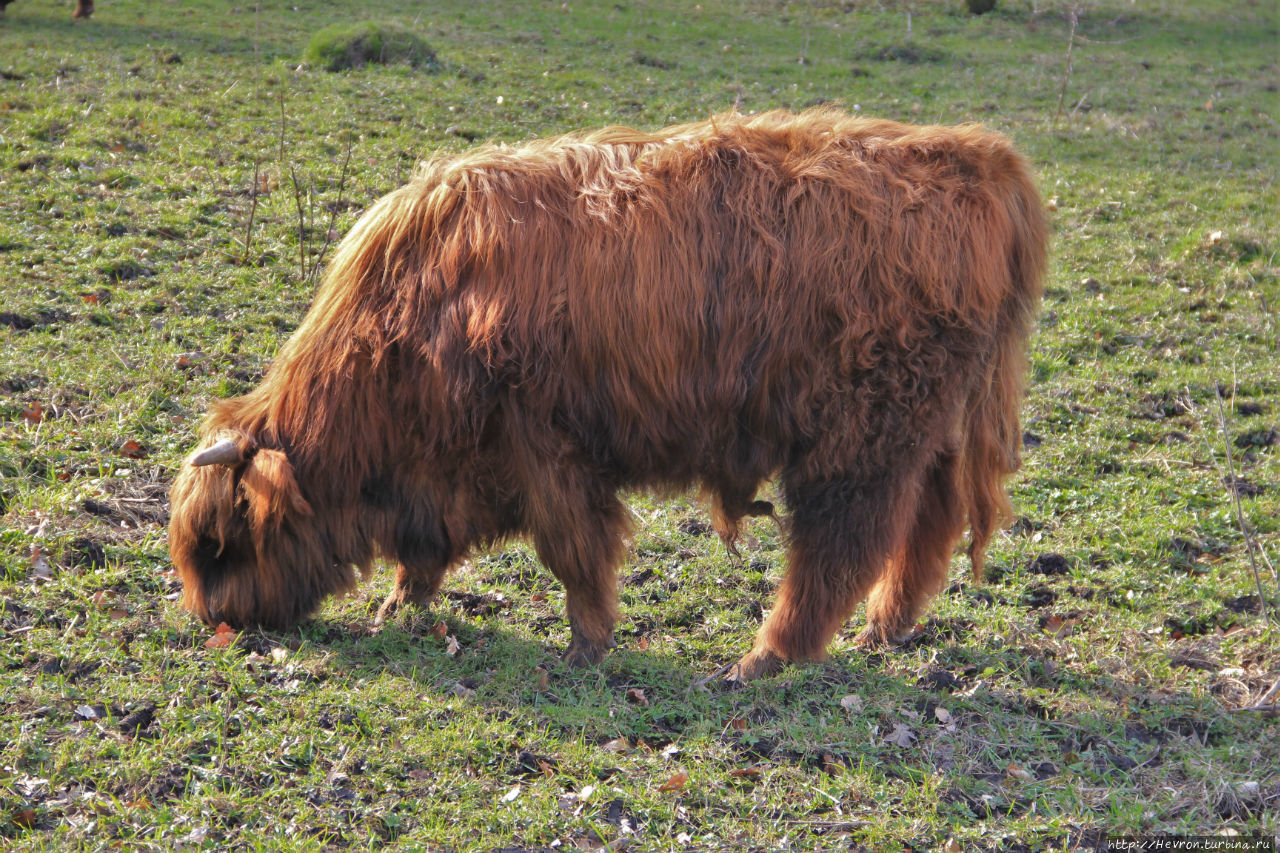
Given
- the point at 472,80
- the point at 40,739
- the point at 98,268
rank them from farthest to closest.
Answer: the point at 472,80 → the point at 98,268 → the point at 40,739

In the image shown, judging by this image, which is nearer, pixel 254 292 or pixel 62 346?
pixel 62 346

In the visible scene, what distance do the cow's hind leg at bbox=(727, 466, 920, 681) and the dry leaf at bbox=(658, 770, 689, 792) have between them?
72cm

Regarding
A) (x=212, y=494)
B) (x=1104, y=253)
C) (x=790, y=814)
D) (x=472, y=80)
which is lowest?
(x=790, y=814)

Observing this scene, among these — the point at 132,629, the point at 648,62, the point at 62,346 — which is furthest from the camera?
the point at 648,62

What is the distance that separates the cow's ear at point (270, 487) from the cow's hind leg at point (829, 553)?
6.00 ft

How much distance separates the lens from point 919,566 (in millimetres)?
4609

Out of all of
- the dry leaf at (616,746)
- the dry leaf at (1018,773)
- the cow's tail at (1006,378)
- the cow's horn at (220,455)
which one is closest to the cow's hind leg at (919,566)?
the cow's tail at (1006,378)

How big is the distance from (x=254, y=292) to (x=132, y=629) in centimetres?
326

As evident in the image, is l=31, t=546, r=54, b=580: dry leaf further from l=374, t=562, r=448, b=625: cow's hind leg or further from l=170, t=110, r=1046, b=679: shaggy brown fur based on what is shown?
l=374, t=562, r=448, b=625: cow's hind leg

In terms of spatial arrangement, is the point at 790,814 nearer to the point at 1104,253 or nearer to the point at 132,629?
the point at 132,629

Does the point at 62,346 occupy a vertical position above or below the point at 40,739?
above

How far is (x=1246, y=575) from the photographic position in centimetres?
504

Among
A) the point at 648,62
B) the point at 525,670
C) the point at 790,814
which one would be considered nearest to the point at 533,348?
the point at 525,670

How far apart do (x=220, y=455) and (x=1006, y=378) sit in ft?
10.1
